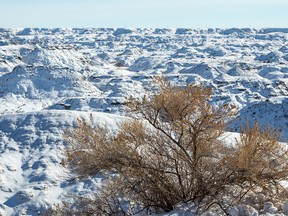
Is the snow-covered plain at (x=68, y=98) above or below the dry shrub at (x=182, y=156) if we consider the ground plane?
below

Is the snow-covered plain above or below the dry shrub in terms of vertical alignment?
below

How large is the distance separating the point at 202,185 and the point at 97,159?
2.29m

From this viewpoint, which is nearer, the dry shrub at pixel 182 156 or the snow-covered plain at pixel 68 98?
the dry shrub at pixel 182 156

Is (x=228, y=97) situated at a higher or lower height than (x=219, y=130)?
lower

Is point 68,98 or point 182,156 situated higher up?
point 182,156

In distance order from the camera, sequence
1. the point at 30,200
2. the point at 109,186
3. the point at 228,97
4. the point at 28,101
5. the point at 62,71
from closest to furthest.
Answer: the point at 109,186
the point at 30,200
the point at 228,97
the point at 28,101
the point at 62,71

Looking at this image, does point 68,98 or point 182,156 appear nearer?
point 182,156

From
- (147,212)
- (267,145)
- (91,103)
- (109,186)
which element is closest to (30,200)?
(109,186)

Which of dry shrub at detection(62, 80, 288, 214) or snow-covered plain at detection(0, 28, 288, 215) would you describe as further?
snow-covered plain at detection(0, 28, 288, 215)

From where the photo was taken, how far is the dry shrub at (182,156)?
26.2 ft

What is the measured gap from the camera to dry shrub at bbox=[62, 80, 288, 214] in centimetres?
798

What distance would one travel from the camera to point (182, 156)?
29.3 ft

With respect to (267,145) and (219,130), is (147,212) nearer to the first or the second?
(219,130)

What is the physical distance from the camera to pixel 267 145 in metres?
7.75
